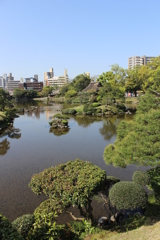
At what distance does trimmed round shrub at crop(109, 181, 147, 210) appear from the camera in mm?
5664

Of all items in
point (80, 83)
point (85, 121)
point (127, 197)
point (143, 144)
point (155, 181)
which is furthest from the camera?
point (80, 83)

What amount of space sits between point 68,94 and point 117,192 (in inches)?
1961

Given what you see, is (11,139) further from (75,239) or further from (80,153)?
(75,239)

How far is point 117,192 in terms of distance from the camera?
19.2 ft

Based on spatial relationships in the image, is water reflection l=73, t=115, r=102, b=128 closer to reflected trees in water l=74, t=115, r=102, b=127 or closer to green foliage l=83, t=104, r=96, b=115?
reflected trees in water l=74, t=115, r=102, b=127

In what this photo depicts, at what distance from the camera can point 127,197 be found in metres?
5.74

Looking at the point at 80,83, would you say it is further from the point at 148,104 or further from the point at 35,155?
the point at 148,104

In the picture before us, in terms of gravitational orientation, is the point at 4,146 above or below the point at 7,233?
below

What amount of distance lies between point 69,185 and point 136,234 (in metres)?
2.08

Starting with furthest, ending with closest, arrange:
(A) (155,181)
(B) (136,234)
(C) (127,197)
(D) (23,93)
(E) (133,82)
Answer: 1. (D) (23,93)
2. (E) (133,82)
3. (A) (155,181)
4. (C) (127,197)
5. (B) (136,234)

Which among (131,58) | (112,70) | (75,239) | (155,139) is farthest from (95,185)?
(131,58)

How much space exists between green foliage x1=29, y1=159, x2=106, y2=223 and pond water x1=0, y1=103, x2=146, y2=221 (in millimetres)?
2863

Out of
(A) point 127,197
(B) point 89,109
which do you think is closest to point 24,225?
(A) point 127,197

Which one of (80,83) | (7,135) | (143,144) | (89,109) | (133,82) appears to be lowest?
(7,135)
